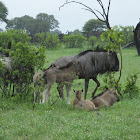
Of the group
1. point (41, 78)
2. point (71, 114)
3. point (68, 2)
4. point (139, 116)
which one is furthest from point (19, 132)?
point (68, 2)

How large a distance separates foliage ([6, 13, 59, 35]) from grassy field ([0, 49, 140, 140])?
82.9 m

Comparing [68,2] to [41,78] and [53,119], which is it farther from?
[53,119]

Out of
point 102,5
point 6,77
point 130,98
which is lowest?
point 130,98

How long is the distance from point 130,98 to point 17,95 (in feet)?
13.8

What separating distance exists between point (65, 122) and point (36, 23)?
281 ft

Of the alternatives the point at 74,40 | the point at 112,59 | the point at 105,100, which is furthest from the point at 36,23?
the point at 105,100

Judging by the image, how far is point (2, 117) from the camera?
659cm

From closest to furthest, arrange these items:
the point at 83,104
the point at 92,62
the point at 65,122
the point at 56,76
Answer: the point at 65,122, the point at 83,104, the point at 56,76, the point at 92,62

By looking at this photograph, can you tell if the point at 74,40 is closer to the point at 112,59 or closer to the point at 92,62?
the point at 112,59

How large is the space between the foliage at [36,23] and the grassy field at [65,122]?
8293cm

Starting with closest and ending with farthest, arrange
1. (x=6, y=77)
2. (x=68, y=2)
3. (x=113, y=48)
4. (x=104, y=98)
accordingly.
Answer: (x=104, y=98)
(x=6, y=77)
(x=113, y=48)
(x=68, y=2)

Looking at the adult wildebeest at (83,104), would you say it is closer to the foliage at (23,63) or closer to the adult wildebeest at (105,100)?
the adult wildebeest at (105,100)

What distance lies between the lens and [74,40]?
141 feet

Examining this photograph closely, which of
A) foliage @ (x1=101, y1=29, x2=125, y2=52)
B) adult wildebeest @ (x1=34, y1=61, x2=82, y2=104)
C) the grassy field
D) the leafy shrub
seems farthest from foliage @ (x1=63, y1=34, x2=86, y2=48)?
the grassy field
